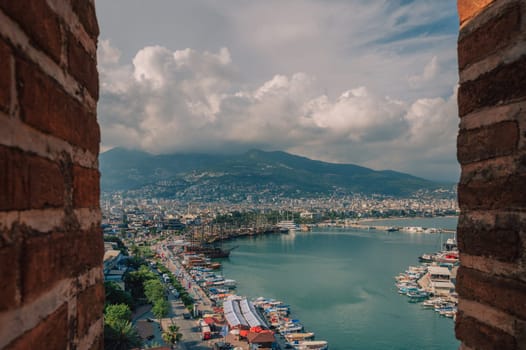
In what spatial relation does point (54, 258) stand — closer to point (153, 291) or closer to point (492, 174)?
point (492, 174)

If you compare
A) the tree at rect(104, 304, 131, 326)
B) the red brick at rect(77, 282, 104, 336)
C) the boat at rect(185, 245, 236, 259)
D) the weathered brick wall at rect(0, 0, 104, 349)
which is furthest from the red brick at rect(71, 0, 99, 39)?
the boat at rect(185, 245, 236, 259)

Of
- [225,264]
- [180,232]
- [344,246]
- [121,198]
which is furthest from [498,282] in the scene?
[121,198]

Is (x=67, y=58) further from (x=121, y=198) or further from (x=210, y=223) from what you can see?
(x=121, y=198)

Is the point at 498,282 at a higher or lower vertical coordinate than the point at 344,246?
higher

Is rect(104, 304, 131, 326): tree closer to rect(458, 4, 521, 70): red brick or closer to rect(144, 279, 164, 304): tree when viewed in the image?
rect(144, 279, 164, 304): tree

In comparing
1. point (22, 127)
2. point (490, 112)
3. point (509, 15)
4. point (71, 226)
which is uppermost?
point (509, 15)

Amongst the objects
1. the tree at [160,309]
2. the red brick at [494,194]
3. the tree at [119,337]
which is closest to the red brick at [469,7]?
the red brick at [494,194]

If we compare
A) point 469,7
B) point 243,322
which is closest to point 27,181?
point 469,7
